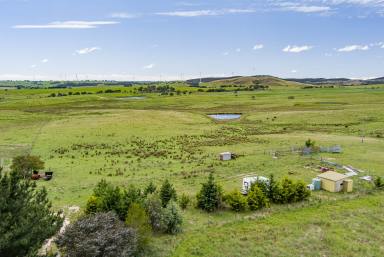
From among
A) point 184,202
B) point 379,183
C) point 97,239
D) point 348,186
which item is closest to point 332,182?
point 348,186

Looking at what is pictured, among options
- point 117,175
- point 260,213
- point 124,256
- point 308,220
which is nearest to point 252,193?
point 260,213

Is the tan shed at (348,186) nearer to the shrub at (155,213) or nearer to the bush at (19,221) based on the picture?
the shrub at (155,213)

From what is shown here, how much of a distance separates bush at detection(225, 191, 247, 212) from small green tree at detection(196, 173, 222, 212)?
96 centimetres

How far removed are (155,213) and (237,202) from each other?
722cm

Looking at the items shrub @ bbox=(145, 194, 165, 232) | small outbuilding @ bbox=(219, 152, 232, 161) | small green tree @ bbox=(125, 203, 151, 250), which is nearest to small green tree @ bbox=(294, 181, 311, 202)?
shrub @ bbox=(145, 194, 165, 232)

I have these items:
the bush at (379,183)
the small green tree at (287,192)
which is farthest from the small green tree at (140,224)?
the bush at (379,183)

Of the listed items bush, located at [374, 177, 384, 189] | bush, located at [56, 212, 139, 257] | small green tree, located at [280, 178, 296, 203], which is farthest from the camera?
bush, located at [374, 177, 384, 189]

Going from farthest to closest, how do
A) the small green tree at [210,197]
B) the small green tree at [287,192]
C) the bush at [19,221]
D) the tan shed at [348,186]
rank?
the tan shed at [348,186]
the small green tree at [287,192]
the small green tree at [210,197]
the bush at [19,221]

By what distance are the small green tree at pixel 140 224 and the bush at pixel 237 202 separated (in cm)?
854

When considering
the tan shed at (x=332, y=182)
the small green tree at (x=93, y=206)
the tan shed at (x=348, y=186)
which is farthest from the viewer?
the tan shed at (x=348, y=186)

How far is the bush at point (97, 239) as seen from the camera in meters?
18.5

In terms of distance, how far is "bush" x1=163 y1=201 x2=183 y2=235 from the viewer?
23922mm

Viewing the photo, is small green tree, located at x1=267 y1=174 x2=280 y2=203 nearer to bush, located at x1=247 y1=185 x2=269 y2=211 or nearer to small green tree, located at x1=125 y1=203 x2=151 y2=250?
bush, located at x1=247 y1=185 x2=269 y2=211

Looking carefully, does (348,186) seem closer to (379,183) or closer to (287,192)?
(379,183)
